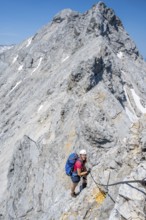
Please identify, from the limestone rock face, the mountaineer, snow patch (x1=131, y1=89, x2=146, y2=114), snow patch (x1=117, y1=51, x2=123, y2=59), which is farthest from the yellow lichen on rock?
snow patch (x1=117, y1=51, x2=123, y2=59)

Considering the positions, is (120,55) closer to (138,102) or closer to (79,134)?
(138,102)

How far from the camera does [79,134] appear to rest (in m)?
24.0

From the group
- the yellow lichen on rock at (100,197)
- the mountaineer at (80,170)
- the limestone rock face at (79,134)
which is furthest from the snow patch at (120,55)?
the yellow lichen on rock at (100,197)

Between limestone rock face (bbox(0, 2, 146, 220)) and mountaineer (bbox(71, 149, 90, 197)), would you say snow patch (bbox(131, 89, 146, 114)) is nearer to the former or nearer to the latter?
limestone rock face (bbox(0, 2, 146, 220))

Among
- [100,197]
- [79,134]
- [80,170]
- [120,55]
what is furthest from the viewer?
[120,55]

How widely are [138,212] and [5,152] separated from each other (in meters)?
34.8

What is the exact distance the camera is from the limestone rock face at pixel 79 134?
45.4 feet

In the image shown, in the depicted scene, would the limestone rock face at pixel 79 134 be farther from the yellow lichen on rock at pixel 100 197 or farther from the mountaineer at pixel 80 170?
the mountaineer at pixel 80 170

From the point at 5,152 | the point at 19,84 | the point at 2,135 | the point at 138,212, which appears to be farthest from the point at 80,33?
the point at 138,212

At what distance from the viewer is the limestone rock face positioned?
13852mm

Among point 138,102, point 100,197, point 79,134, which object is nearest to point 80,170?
point 100,197

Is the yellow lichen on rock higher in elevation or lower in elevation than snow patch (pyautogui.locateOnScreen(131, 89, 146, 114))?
lower

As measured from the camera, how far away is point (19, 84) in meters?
72.9

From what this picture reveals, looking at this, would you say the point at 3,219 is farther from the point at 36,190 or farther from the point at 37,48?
the point at 37,48
